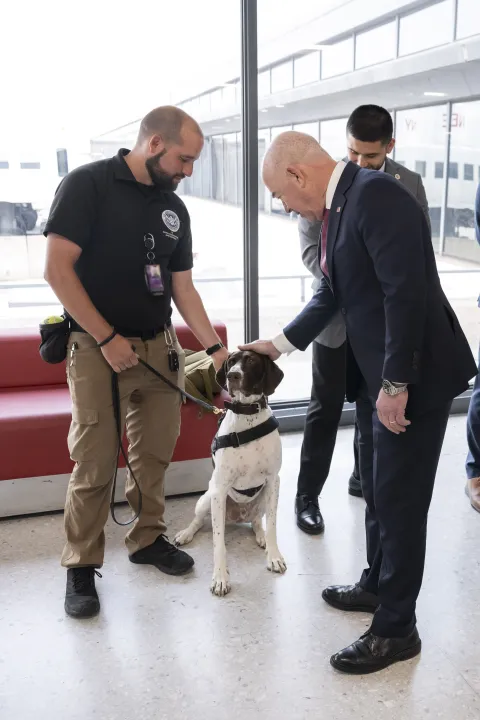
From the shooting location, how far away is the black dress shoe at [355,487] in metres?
3.15

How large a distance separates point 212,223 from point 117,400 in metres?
2.10

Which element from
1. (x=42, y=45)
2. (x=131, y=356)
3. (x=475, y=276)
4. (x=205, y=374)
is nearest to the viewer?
(x=131, y=356)

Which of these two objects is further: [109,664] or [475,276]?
[475,276]

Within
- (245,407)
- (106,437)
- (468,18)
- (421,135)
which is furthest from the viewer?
(421,135)

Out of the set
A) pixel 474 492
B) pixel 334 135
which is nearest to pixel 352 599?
pixel 474 492

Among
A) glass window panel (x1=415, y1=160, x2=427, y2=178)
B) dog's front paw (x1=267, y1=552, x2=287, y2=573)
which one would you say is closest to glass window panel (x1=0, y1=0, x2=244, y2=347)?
glass window panel (x1=415, y1=160, x2=427, y2=178)

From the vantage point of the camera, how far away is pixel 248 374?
2.22 metres

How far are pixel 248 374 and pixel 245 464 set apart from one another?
342 mm

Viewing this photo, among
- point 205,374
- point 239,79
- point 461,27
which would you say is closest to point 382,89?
point 461,27

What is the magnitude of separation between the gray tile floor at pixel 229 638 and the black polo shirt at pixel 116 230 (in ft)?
3.32

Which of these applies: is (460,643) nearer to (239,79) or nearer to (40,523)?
(40,523)

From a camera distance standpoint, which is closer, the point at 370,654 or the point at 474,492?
the point at 370,654

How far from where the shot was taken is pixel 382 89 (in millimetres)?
4043

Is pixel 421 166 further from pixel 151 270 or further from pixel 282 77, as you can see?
pixel 151 270
